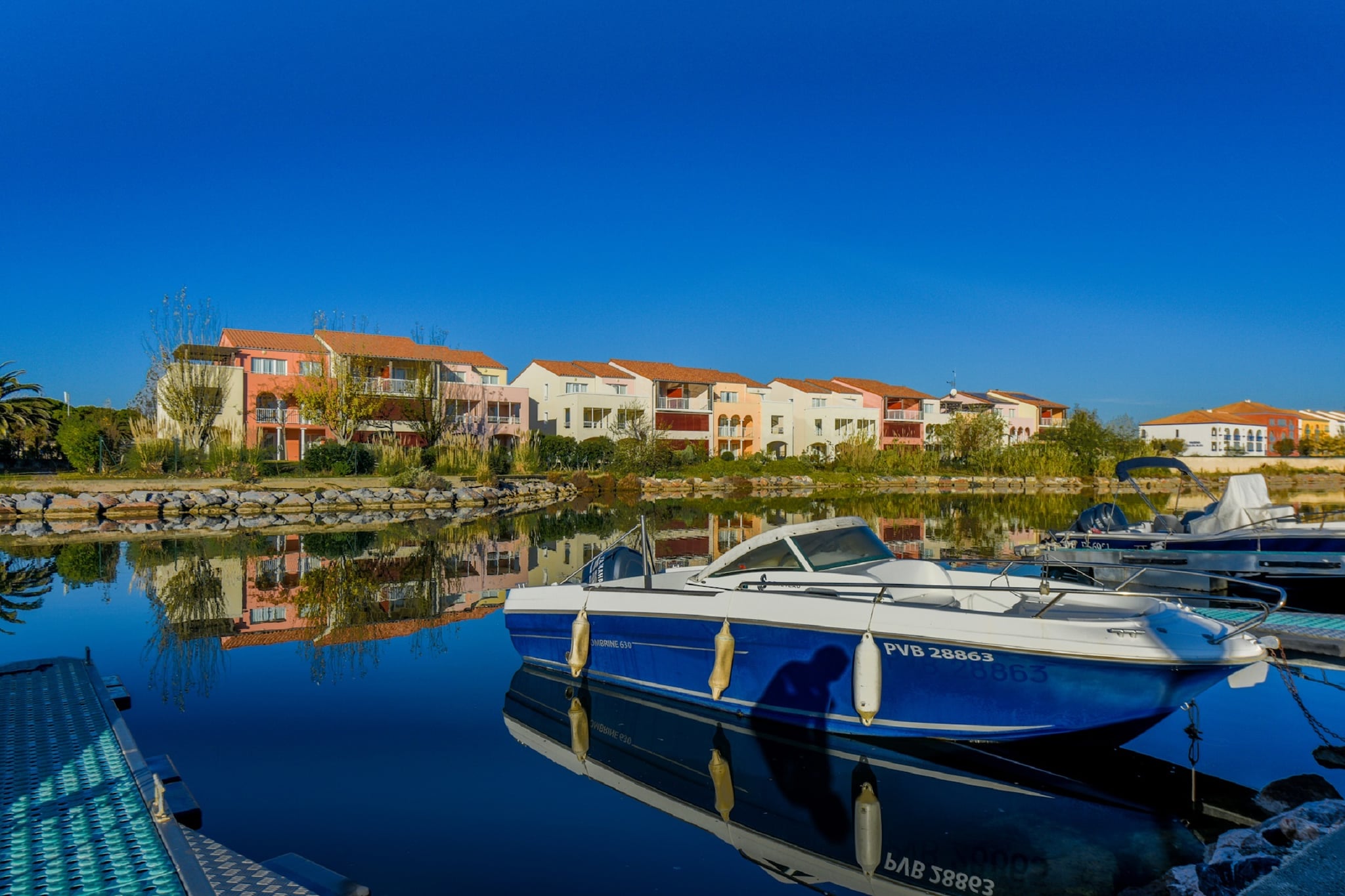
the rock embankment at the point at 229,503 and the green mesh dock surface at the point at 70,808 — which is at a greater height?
the rock embankment at the point at 229,503

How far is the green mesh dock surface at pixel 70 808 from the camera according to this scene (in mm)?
4473

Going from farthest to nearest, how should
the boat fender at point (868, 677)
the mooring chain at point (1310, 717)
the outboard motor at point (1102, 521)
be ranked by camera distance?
1. the outboard motor at point (1102, 521)
2. the mooring chain at point (1310, 717)
3. the boat fender at point (868, 677)

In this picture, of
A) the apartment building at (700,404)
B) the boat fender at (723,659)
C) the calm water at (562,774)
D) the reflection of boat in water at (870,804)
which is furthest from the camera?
the apartment building at (700,404)

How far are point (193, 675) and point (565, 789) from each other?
5431mm

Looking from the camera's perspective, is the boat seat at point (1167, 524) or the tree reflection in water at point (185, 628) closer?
the tree reflection in water at point (185, 628)

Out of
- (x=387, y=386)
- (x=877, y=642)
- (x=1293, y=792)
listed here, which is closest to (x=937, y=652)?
(x=877, y=642)

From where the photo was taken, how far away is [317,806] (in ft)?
21.5

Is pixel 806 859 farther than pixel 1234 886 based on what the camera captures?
Yes

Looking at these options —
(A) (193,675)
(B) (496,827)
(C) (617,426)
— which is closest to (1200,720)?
(B) (496,827)

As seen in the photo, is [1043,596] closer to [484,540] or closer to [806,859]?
[806,859]

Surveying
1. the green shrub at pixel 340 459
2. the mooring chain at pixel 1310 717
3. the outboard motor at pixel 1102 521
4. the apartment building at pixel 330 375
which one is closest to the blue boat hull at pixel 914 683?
the mooring chain at pixel 1310 717

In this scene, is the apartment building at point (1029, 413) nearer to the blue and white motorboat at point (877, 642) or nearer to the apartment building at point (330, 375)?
the apartment building at point (330, 375)

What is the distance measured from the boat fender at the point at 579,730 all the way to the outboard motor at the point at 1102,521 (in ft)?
40.4

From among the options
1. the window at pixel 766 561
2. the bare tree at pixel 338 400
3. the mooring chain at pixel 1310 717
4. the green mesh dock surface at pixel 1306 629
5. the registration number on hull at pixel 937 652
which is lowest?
the mooring chain at pixel 1310 717
